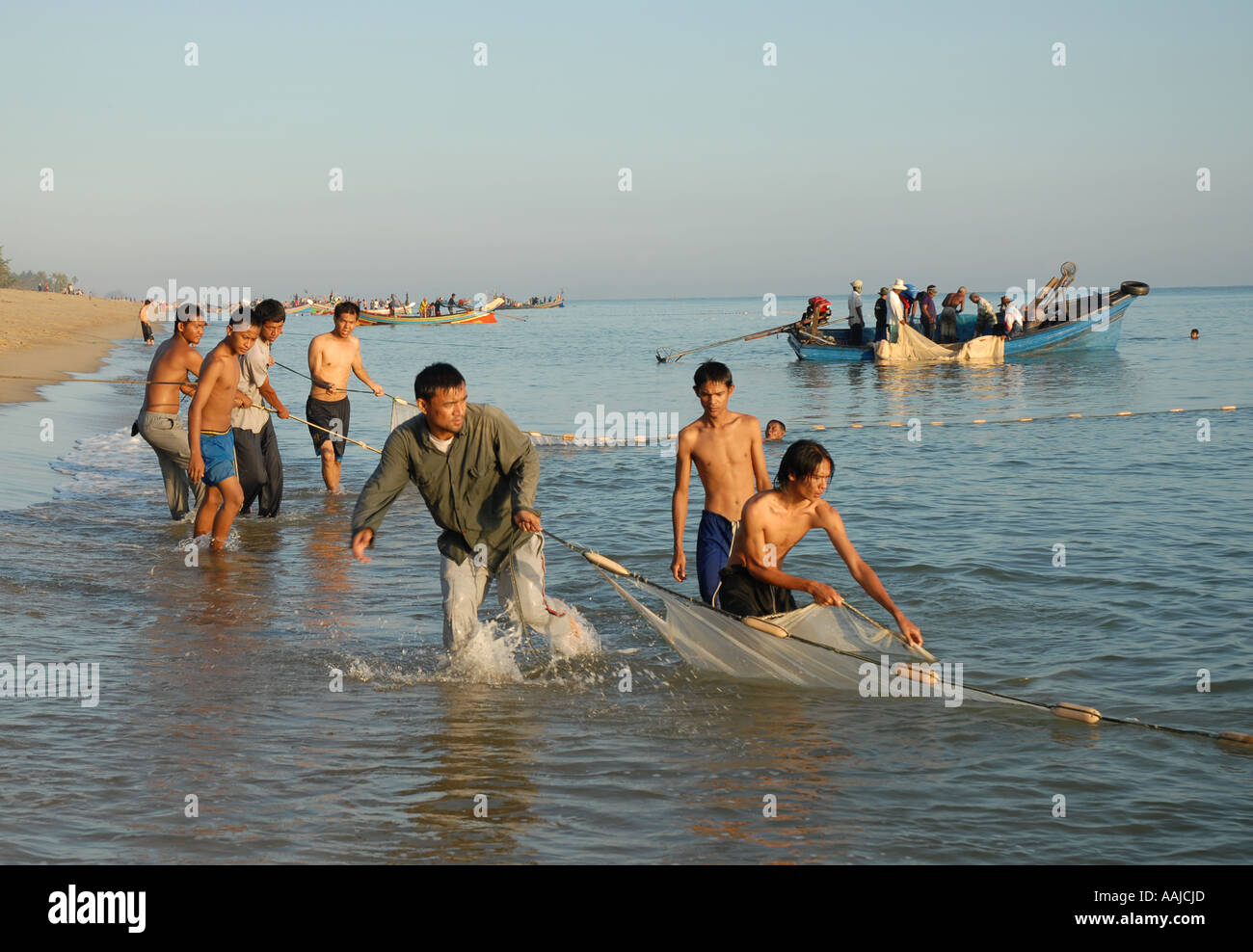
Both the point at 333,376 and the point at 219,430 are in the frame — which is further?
the point at 333,376

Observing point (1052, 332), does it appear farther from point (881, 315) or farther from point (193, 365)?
point (193, 365)

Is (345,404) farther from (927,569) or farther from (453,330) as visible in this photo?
(453,330)

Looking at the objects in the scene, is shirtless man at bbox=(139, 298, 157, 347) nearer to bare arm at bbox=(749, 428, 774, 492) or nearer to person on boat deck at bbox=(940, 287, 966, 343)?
person on boat deck at bbox=(940, 287, 966, 343)

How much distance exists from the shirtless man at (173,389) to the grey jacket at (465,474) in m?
3.84

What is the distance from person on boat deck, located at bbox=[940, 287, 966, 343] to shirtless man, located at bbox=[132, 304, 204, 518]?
913 inches

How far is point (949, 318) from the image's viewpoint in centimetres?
2897

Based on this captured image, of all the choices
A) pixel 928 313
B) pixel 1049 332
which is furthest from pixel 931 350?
pixel 1049 332

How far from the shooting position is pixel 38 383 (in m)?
21.7

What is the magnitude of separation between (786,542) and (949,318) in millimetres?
25180

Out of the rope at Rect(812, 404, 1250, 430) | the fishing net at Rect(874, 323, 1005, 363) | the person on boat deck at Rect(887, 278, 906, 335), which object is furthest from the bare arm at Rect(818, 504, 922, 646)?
the fishing net at Rect(874, 323, 1005, 363)

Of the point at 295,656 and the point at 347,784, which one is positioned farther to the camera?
the point at 295,656
